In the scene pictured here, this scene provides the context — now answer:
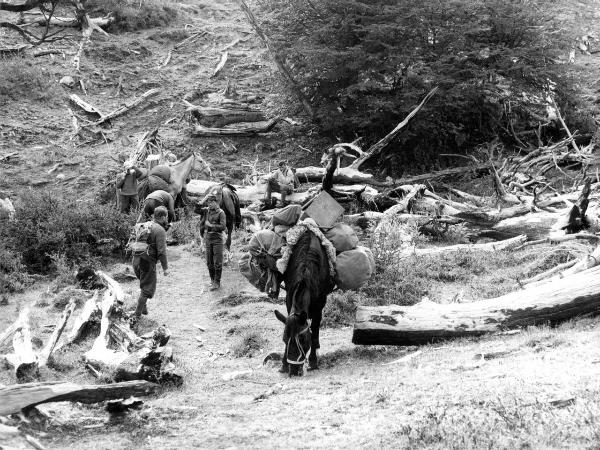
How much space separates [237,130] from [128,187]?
7.50m

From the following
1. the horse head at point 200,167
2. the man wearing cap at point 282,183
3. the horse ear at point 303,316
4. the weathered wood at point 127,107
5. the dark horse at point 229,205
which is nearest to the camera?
the horse ear at point 303,316

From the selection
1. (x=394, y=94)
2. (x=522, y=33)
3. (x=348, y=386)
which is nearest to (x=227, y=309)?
(x=348, y=386)

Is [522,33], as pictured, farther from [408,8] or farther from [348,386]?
Result: [348,386]

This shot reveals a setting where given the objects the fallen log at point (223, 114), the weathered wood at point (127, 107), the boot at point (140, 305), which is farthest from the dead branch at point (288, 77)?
the boot at point (140, 305)

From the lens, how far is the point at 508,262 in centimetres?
1189

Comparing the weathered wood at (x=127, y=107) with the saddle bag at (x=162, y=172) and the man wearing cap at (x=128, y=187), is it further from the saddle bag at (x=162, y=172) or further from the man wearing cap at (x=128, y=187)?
the saddle bag at (x=162, y=172)

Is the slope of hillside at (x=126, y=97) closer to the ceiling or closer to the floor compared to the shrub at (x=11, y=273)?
closer to the ceiling

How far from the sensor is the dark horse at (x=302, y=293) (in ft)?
24.9

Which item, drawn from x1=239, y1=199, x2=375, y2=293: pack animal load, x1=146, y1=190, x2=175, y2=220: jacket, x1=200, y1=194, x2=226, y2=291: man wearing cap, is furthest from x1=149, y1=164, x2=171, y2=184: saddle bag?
x1=239, y1=199, x2=375, y2=293: pack animal load

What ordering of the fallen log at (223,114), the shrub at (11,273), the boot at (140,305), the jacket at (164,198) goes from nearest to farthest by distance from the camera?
the boot at (140,305) < the shrub at (11,273) < the jacket at (164,198) < the fallen log at (223,114)

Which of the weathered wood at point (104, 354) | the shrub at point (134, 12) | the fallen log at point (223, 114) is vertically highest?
the shrub at point (134, 12)

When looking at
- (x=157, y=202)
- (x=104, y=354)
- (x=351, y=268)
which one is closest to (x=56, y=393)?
(x=104, y=354)

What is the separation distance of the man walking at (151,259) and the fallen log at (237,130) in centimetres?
1246

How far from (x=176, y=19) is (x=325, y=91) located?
A: 12041 mm
